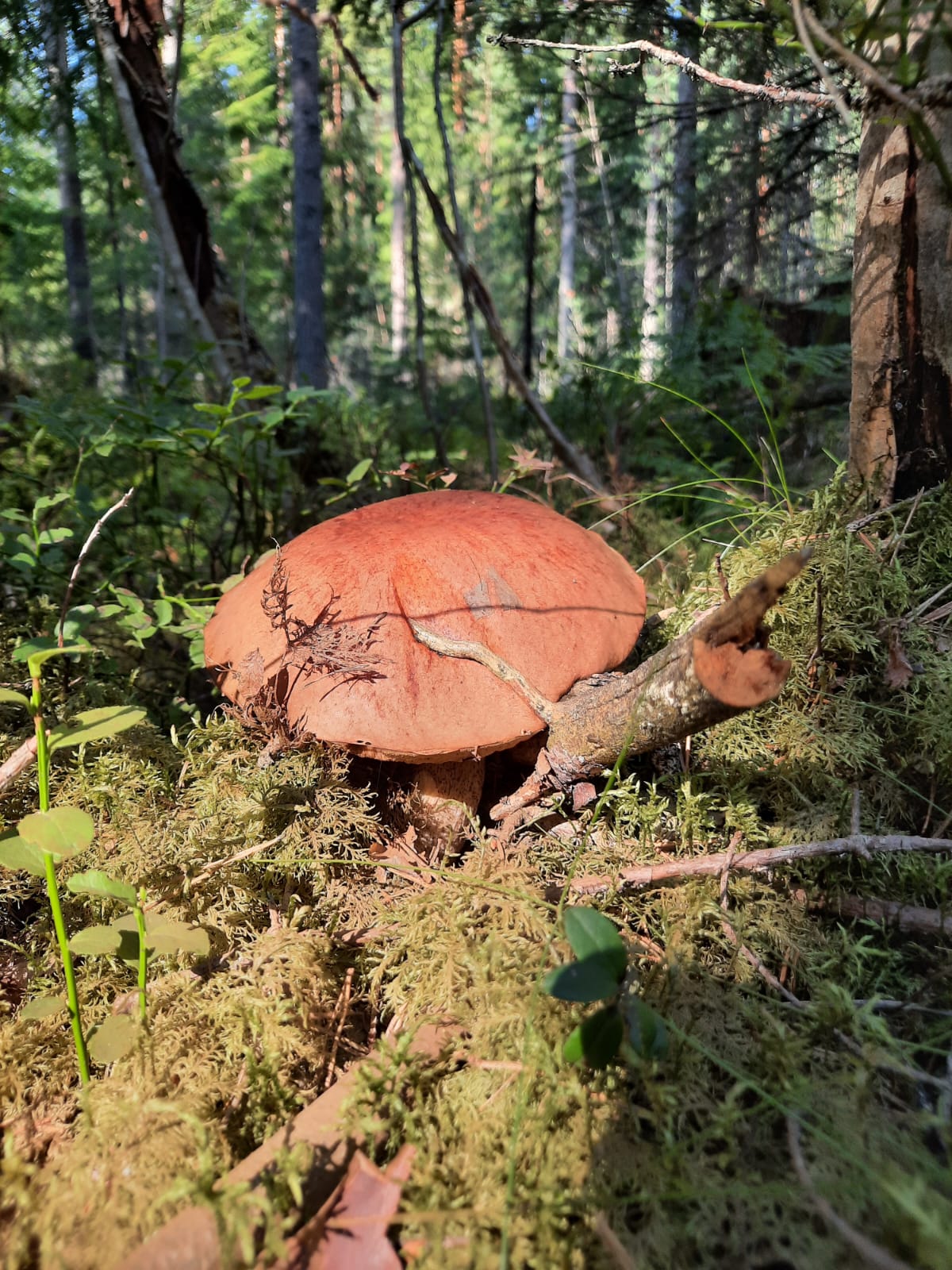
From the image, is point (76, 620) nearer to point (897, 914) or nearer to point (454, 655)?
point (454, 655)

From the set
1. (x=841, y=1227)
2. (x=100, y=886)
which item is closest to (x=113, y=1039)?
(x=100, y=886)

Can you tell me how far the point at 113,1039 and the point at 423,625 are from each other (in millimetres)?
951

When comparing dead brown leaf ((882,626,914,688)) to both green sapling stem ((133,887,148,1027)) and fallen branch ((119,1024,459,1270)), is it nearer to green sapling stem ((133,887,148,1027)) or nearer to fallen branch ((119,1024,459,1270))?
fallen branch ((119,1024,459,1270))

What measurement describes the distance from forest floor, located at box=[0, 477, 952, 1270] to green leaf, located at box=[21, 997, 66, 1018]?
12 centimetres

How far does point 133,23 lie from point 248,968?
3792mm

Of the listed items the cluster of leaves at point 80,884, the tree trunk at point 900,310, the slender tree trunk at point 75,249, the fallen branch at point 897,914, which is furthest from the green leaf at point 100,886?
the slender tree trunk at point 75,249

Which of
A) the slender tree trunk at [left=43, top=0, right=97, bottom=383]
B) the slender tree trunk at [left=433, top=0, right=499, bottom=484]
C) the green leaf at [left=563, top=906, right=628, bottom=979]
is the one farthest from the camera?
the slender tree trunk at [left=43, top=0, right=97, bottom=383]

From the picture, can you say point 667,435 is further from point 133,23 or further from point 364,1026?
point 364,1026

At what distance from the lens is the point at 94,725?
1147mm

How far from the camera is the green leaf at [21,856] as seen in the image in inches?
44.5

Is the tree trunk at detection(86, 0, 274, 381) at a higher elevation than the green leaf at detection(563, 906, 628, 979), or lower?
higher

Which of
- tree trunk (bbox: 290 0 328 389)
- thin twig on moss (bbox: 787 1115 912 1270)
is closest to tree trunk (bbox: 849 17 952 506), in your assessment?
thin twig on moss (bbox: 787 1115 912 1270)

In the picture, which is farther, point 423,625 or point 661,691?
point 423,625

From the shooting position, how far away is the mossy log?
44.6 inches
